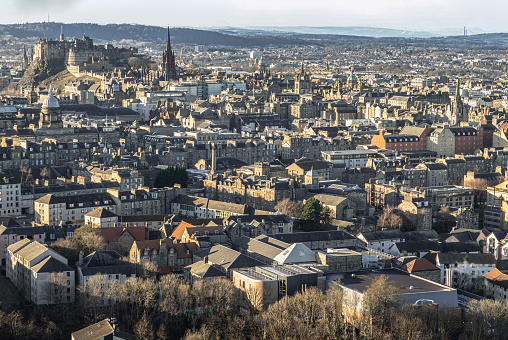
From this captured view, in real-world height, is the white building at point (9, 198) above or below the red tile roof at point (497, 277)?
above

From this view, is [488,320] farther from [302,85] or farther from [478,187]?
[302,85]

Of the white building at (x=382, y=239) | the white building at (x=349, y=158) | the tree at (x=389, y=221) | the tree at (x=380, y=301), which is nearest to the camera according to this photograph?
the tree at (x=380, y=301)

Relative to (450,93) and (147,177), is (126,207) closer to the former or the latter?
(147,177)

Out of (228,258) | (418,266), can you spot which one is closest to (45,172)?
(228,258)

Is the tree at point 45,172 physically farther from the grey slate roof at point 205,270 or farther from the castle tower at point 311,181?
the grey slate roof at point 205,270

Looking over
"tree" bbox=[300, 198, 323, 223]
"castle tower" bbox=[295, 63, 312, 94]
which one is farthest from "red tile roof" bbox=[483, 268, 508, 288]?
"castle tower" bbox=[295, 63, 312, 94]

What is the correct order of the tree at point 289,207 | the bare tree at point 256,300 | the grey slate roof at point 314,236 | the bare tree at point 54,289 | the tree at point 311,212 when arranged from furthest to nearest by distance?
the tree at point 289,207
the tree at point 311,212
the grey slate roof at point 314,236
the bare tree at point 54,289
the bare tree at point 256,300

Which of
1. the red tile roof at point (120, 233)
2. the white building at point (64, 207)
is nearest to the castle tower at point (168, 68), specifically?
the white building at point (64, 207)

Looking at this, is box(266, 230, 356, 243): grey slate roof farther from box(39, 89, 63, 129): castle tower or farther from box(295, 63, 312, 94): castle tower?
box(295, 63, 312, 94): castle tower

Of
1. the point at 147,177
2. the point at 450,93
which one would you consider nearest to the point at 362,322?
the point at 147,177

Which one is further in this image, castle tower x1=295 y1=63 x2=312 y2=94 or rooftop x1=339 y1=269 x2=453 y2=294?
castle tower x1=295 y1=63 x2=312 y2=94
